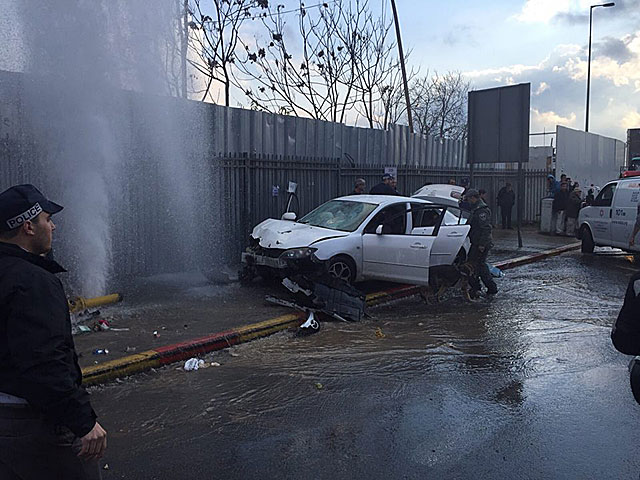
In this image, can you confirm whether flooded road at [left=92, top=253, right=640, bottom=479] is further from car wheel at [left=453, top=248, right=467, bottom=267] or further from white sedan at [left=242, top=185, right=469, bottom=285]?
car wheel at [left=453, top=248, right=467, bottom=267]

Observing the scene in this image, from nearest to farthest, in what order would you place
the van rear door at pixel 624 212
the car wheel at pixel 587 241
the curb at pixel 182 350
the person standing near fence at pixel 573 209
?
the curb at pixel 182 350 → the van rear door at pixel 624 212 → the car wheel at pixel 587 241 → the person standing near fence at pixel 573 209

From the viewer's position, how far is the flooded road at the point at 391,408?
165 inches

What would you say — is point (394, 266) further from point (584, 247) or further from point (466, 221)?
point (584, 247)

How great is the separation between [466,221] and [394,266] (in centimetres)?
212

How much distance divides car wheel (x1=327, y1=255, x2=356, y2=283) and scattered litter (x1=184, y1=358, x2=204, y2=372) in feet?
9.87

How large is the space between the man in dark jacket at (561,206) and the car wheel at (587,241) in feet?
12.7

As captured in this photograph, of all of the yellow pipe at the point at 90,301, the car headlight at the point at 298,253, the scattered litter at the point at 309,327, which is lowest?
the scattered litter at the point at 309,327

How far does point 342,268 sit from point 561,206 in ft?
42.4

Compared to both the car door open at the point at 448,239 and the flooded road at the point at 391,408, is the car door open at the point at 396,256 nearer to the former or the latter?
the car door open at the point at 448,239

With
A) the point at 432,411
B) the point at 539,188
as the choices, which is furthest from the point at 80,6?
the point at 539,188

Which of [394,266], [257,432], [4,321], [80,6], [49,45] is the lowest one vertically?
[257,432]

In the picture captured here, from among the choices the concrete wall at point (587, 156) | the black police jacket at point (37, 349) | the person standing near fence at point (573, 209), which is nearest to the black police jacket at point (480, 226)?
the black police jacket at point (37, 349)

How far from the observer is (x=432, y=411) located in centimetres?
514

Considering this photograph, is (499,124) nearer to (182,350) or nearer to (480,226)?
(480,226)
